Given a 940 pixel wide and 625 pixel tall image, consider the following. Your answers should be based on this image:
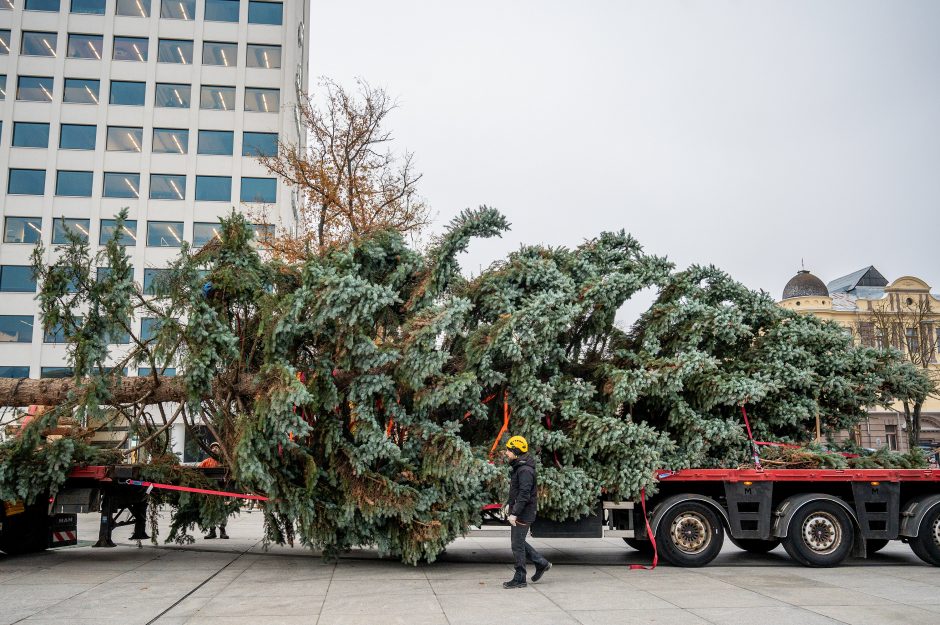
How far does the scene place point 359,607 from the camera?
25.0 ft

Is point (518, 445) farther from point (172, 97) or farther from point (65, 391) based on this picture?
point (172, 97)

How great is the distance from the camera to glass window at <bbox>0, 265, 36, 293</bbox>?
42625 millimetres

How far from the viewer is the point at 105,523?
37.6 feet

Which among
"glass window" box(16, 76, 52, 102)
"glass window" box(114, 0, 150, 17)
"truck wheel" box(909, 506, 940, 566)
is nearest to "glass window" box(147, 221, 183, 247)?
"glass window" box(16, 76, 52, 102)

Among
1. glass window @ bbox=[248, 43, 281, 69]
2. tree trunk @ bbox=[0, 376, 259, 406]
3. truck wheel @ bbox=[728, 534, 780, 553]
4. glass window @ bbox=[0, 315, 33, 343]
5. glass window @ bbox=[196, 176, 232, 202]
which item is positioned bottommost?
truck wheel @ bbox=[728, 534, 780, 553]

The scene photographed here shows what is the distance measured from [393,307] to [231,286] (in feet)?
7.11

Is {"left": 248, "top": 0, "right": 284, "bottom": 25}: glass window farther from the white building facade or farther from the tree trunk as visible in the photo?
the tree trunk

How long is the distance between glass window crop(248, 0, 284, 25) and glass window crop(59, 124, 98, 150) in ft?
38.0

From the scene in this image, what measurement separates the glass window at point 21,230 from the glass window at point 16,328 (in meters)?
4.63

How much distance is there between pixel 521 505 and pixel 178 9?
46.0 metres

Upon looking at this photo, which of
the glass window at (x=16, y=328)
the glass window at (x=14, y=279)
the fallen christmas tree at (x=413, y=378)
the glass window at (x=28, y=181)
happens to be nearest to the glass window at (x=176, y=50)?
the glass window at (x=28, y=181)

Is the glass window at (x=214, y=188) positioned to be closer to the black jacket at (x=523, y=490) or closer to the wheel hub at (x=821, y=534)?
the black jacket at (x=523, y=490)

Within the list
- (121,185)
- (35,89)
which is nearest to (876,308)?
(121,185)

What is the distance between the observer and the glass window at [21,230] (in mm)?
43156
